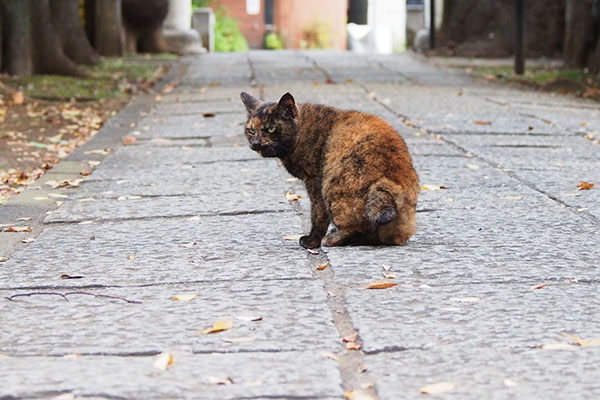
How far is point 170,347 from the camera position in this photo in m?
2.73

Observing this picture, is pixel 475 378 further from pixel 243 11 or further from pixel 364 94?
pixel 243 11

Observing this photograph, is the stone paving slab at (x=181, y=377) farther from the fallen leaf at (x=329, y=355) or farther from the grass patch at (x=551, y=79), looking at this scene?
the grass patch at (x=551, y=79)

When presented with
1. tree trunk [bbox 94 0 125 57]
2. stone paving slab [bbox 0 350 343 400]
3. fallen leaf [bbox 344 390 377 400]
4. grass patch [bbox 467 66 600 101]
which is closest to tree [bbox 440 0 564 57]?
grass patch [bbox 467 66 600 101]

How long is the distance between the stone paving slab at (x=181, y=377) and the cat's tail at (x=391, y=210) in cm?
109

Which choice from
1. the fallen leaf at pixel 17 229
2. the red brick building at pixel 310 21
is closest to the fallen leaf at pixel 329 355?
the fallen leaf at pixel 17 229

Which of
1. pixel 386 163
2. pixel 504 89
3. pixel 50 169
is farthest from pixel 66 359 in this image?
pixel 504 89

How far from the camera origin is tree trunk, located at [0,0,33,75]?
38.4 ft

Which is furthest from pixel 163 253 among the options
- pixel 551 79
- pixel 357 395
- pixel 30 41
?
pixel 551 79

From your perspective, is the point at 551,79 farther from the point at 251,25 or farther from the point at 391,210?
the point at 251,25

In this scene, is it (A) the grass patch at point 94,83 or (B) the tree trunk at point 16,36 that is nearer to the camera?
(A) the grass patch at point 94,83

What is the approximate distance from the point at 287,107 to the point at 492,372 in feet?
6.14

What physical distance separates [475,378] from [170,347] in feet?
2.72

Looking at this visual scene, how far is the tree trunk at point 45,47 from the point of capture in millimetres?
12305

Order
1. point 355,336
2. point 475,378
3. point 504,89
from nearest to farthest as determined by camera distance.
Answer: point 475,378 < point 355,336 < point 504,89
